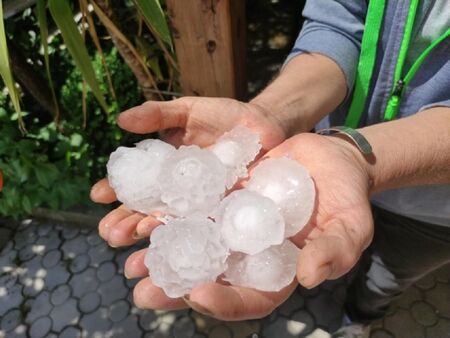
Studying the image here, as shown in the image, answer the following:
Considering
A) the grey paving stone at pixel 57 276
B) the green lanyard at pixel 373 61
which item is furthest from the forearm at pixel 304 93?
the grey paving stone at pixel 57 276

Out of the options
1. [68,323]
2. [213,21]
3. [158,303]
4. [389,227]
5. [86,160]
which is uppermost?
[213,21]

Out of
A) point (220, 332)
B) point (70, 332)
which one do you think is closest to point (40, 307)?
point (70, 332)

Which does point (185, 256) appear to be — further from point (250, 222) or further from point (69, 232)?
A: point (69, 232)

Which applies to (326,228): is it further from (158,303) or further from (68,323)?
(68,323)

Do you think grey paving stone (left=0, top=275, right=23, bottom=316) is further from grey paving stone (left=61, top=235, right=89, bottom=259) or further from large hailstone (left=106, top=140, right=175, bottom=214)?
large hailstone (left=106, top=140, right=175, bottom=214)

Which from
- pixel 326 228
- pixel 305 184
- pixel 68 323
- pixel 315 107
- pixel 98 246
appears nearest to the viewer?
pixel 326 228

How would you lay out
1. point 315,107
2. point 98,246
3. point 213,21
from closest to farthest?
point 315,107
point 213,21
point 98,246

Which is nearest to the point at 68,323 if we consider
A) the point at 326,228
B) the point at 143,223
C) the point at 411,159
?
the point at 143,223
